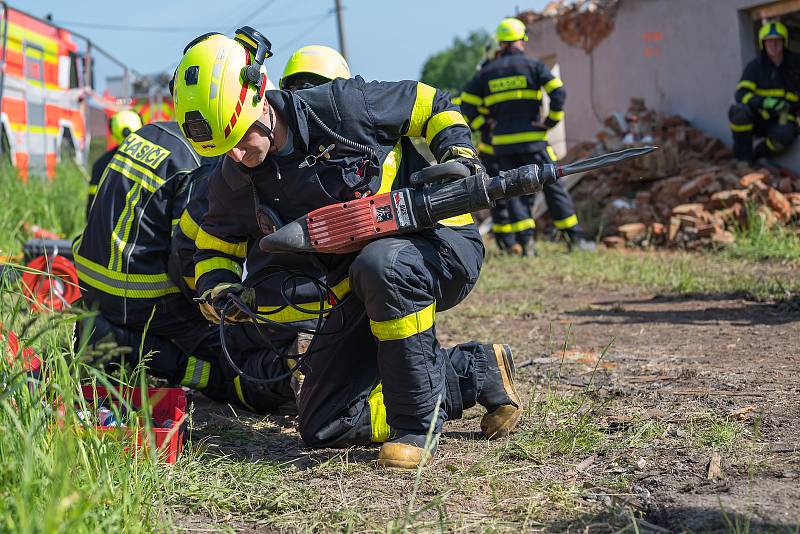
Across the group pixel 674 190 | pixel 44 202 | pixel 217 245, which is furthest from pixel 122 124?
pixel 674 190

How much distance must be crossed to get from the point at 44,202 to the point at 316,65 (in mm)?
5043

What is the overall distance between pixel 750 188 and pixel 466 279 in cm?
698

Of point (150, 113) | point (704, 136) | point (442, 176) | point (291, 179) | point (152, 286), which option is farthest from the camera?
point (150, 113)

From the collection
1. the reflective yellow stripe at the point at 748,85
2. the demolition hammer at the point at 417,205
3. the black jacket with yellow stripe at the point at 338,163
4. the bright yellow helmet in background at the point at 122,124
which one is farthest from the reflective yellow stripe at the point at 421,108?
the reflective yellow stripe at the point at 748,85

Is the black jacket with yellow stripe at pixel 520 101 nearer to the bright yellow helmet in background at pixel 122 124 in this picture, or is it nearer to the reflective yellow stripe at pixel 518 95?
the reflective yellow stripe at pixel 518 95

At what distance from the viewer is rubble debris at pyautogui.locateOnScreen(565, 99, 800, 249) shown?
30.2 ft

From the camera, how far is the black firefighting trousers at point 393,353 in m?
3.09

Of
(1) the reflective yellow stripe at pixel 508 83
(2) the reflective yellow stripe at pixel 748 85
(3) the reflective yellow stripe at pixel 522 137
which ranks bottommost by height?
(3) the reflective yellow stripe at pixel 522 137

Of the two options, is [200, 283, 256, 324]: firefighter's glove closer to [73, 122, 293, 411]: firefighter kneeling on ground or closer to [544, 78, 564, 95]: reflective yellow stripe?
[73, 122, 293, 411]: firefighter kneeling on ground

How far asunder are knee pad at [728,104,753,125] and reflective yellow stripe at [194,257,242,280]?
25.9 feet

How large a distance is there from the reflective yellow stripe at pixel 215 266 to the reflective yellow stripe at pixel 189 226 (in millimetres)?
210

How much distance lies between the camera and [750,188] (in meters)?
9.41

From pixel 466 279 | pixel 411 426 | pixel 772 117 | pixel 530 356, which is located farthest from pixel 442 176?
pixel 772 117

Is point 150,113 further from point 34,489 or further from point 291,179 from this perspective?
point 34,489
